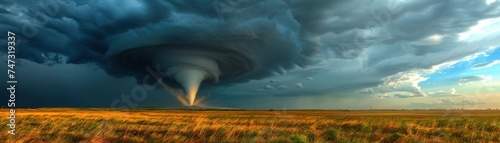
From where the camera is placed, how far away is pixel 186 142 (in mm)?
14367

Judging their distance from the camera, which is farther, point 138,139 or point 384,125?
point 384,125

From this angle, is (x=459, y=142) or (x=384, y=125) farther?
(x=384, y=125)

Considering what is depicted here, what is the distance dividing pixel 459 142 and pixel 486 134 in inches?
106

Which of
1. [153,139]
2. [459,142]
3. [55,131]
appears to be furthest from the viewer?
[55,131]

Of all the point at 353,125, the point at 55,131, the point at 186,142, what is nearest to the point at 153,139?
the point at 186,142

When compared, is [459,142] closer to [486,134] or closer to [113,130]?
[486,134]

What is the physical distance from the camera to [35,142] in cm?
1442

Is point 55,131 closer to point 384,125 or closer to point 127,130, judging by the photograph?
point 127,130

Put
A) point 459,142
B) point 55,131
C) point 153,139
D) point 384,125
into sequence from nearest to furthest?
point 459,142, point 153,139, point 55,131, point 384,125

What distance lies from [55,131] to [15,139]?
319 centimetres

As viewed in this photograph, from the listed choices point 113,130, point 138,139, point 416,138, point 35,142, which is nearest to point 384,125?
point 416,138

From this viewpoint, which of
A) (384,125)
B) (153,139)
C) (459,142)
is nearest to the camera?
(459,142)

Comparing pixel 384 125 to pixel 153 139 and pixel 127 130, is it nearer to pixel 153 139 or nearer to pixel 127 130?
pixel 153 139

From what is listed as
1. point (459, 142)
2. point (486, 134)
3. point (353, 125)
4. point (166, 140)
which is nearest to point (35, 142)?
point (166, 140)
